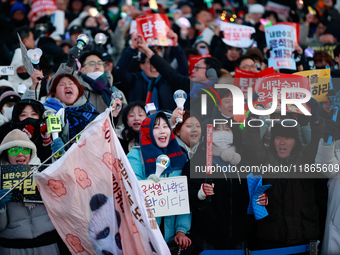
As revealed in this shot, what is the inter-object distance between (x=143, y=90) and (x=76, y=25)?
3.32 metres

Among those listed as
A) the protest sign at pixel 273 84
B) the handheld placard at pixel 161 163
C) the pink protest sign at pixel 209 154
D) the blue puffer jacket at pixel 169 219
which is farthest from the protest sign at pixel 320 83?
the handheld placard at pixel 161 163

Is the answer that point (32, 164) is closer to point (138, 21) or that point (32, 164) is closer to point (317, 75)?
point (138, 21)

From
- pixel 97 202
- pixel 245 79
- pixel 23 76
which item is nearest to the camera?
pixel 97 202

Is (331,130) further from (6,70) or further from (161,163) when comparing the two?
(6,70)

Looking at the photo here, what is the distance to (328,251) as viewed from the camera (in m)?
4.25

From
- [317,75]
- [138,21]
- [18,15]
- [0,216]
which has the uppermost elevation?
[18,15]

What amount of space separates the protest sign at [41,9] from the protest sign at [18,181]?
5.71 meters

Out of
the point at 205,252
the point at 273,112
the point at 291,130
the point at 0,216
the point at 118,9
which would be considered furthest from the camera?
the point at 118,9

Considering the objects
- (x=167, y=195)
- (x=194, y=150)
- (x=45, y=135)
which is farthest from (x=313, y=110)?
(x=45, y=135)

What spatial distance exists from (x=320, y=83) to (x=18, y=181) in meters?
3.79

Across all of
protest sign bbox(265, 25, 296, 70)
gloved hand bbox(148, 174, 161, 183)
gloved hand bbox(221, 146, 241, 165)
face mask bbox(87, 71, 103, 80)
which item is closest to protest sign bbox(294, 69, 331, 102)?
protest sign bbox(265, 25, 296, 70)

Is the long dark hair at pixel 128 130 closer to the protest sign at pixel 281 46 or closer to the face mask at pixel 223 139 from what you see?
the face mask at pixel 223 139

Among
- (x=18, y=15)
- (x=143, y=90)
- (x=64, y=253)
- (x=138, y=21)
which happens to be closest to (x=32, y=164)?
(x=64, y=253)

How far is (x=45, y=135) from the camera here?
4.57m
